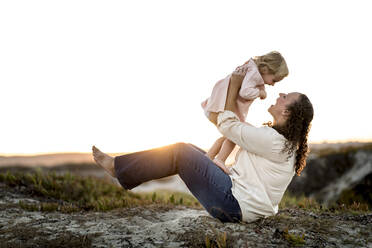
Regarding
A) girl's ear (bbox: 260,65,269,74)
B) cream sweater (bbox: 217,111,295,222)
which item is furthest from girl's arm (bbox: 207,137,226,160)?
girl's ear (bbox: 260,65,269,74)

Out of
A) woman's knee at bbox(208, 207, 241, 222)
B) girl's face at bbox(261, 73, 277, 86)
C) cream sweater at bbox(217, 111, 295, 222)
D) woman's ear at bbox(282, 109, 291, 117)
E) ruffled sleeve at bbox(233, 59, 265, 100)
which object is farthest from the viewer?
girl's face at bbox(261, 73, 277, 86)

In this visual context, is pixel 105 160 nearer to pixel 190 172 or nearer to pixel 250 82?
pixel 190 172

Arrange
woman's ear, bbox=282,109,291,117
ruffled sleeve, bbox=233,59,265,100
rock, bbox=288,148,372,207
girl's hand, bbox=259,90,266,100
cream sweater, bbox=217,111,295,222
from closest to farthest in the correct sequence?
1. cream sweater, bbox=217,111,295,222
2. woman's ear, bbox=282,109,291,117
3. ruffled sleeve, bbox=233,59,265,100
4. girl's hand, bbox=259,90,266,100
5. rock, bbox=288,148,372,207

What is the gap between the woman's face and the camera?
12.7 feet

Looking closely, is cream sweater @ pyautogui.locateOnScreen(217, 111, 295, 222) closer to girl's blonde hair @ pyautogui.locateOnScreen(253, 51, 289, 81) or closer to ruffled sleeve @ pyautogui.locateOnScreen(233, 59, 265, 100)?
ruffled sleeve @ pyautogui.locateOnScreen(233, 59, 265, 100)

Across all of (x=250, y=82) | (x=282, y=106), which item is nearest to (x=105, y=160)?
(x=250, y=82)

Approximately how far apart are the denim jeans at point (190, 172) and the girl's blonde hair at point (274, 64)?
50.8 inches

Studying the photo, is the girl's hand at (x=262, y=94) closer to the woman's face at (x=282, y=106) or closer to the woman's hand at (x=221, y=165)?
the woman's face at (x=282, y=106)

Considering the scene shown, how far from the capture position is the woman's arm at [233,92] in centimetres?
419

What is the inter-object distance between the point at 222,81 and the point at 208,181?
1204mm

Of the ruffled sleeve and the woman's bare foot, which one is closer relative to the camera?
the ruffled sleeve

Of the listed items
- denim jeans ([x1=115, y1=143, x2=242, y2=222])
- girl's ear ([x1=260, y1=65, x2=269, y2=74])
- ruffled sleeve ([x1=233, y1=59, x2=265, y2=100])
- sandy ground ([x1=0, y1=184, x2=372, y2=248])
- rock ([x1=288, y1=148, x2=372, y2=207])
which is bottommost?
rock ([x1=288, y1=148, x2=372, y2=207])

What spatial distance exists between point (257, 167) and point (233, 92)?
3.04ft

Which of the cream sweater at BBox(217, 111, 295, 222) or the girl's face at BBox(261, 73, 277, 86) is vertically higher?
the girl's face at BBox(261, 73, 277, 86)
